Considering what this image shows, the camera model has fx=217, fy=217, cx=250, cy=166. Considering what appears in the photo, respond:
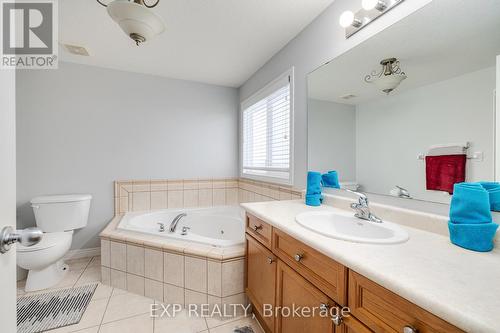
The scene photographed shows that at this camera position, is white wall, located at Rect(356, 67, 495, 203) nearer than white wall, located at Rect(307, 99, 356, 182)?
Yes

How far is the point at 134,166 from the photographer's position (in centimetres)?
270

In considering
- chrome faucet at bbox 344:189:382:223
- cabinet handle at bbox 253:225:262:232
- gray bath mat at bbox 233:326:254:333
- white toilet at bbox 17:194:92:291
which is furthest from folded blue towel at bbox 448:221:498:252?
white toilet at bbox 17:194:92:291

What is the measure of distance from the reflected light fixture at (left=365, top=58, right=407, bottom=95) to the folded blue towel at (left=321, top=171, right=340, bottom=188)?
0.62 metres

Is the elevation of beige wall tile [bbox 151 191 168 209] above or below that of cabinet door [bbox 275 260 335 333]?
above

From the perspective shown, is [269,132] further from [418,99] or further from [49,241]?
[49,241]

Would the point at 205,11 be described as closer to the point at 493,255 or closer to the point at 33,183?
the point at 493,255

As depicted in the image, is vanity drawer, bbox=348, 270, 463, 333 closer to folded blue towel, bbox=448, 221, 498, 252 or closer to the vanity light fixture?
folded blue towel, bbox=448, 221, 498, 252

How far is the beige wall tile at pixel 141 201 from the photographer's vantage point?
2.68m

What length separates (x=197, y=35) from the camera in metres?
1.90

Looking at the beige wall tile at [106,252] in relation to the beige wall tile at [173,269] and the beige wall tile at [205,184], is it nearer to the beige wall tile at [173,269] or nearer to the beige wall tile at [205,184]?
the beige wall tile at [173,269]

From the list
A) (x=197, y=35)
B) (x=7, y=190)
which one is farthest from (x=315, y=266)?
(x=197, y=35)

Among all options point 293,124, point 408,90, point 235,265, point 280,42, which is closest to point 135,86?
point 280,42

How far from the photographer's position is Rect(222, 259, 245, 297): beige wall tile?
5.27 feet

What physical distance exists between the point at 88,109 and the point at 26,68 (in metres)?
0.65
